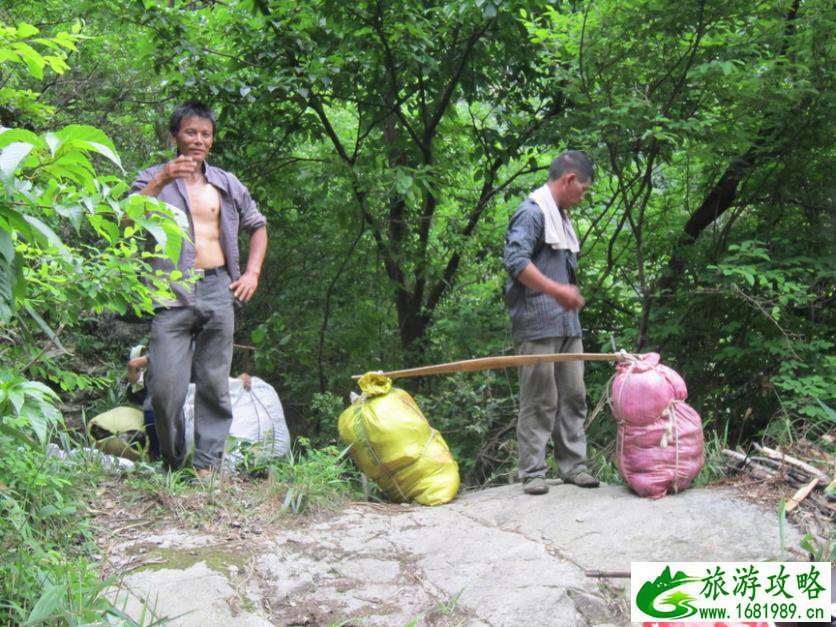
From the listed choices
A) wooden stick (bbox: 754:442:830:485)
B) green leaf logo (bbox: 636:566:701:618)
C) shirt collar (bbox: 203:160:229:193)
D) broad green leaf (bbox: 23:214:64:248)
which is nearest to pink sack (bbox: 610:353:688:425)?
wooden stick (bbox: 754:442:830:485)

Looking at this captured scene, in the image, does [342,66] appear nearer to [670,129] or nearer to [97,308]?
[670,129]

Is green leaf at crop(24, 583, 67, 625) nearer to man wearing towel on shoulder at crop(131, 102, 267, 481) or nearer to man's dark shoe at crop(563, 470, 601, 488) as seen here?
man wearing towel on shoulder at crop(131, 102, 267, 481)

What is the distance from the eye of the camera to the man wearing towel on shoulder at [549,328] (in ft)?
16.0

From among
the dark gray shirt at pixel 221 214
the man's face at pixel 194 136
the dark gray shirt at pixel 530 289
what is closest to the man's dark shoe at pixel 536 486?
the dark gray shirt at pixel 530 289

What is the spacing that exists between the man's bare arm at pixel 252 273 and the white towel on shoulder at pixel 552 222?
1.61 meters

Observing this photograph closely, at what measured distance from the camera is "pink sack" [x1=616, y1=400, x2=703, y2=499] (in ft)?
14.4

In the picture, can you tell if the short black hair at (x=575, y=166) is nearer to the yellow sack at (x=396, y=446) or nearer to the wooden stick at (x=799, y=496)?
the yellow sack at (x=396, y=446)

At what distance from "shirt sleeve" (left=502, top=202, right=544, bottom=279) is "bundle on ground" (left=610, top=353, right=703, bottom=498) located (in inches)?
32.2

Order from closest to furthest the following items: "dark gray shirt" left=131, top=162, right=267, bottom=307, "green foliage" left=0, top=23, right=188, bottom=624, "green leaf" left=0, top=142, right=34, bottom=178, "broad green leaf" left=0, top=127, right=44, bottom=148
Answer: "green leaf" left=0, top=142, right=34, bottom=178 → "broad green leaf" left=0, top=127, right=44, bottom=148 → "green foliage" left=0, top=23, right=188, bottom=624 → "dark gray shirt" left=131, top=162, right=267, bottom=307

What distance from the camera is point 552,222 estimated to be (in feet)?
16.2

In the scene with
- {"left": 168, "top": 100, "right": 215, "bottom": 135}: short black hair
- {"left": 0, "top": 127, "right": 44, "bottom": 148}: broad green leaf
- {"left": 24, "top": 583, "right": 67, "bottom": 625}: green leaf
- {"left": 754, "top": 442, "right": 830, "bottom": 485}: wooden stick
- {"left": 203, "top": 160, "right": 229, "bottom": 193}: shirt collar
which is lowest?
{"left": 754, "top": 442, "right": 830, "bottom": 485}: wooden stick

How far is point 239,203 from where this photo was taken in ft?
17.4

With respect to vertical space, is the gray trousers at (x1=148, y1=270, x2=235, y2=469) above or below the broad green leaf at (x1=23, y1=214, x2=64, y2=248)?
below

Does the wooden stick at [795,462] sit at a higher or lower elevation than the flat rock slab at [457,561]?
higher
